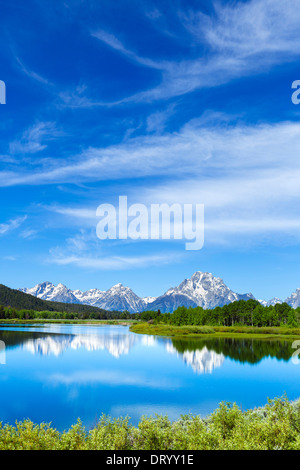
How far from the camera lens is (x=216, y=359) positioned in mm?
70375

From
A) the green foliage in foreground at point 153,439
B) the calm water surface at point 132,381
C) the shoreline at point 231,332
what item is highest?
the green foliage in foreground at point 153,439

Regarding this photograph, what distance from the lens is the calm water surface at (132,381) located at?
3566 cm

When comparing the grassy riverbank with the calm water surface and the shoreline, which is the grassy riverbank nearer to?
the shoreline

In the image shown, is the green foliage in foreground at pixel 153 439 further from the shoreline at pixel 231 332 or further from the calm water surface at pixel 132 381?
the shoreline at pixel 231 332

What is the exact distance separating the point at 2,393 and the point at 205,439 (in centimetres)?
3240

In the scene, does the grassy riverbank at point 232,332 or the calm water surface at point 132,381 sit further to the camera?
the grassy riverbank at point 232,332

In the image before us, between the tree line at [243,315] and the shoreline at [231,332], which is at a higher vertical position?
the tree line at [243,315]

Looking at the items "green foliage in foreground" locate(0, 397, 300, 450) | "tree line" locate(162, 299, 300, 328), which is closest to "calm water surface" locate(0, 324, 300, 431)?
"green foliage in foreground" locate(0, 397, 300, 450)

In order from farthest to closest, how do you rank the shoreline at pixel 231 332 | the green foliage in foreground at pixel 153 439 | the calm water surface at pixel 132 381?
the shoreline at pixel 231 332, the calm water surface at pixel 132 381, the green foliage in foreground at pixel 153 439

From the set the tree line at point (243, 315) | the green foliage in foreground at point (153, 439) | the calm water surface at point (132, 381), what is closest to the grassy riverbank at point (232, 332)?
the tree line at point (243, 315)

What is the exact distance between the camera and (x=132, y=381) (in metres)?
50.8

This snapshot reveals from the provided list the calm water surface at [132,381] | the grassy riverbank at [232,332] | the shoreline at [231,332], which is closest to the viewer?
the calm water surface at [132,381]
